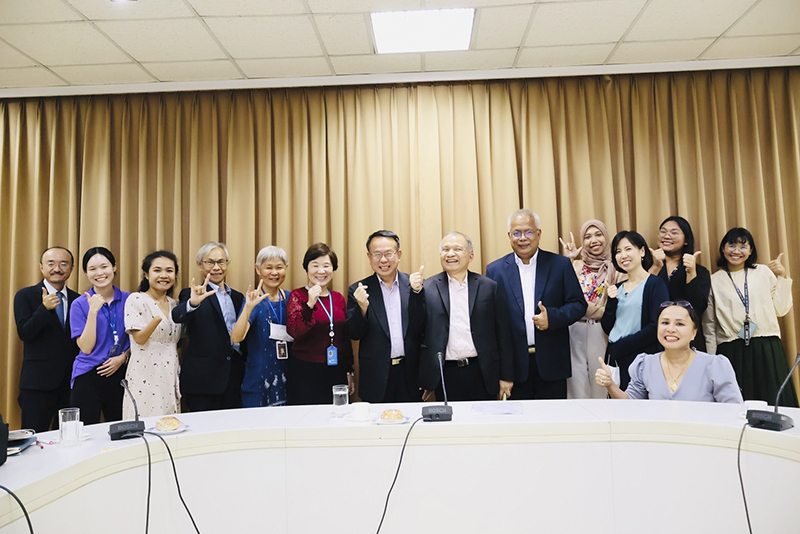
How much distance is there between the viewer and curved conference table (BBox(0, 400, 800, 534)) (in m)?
1.79

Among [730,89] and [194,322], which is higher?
[730,89]

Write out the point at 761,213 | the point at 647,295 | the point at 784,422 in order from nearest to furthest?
the point at 784,422 < the point at 647,295 < the point at 761,213

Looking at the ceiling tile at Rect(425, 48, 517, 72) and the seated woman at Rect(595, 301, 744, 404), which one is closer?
the seated woman at Rect(595, 301, 744, 404)

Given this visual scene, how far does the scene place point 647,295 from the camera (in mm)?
3188

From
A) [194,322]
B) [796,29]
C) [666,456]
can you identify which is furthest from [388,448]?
[796,29]

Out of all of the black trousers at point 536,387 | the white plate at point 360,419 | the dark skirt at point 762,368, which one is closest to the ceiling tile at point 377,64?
the black trousers at point 536,387

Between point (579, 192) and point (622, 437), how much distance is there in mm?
2594

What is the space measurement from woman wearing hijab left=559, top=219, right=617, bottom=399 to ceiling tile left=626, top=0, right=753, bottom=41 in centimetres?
130

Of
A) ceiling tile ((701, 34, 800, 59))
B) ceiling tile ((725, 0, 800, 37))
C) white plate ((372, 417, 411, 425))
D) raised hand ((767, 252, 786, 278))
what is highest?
ceiling tile ((701, 34, 800, 59))

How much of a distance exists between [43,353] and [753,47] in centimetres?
534

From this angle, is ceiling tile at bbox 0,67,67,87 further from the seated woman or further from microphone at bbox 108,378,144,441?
the seated woman

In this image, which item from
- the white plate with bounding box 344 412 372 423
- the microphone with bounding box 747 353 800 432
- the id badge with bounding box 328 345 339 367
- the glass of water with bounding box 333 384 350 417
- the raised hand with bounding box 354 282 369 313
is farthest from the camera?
the id badge with bounding box 328 345 339 367

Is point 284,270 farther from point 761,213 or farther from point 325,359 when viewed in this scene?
point 761,213

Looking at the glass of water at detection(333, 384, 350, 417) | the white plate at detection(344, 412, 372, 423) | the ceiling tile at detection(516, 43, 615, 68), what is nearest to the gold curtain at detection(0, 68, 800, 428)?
the ceiling tile at detection(516, 43, 615, 68)
